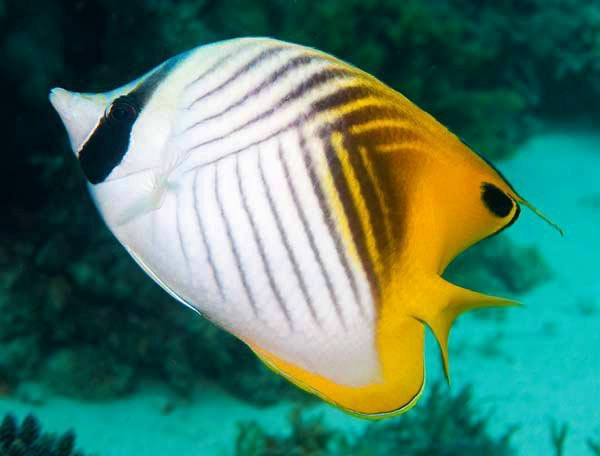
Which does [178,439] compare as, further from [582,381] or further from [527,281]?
[527,281]

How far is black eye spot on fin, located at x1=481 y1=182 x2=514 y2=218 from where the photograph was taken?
815 millimetres

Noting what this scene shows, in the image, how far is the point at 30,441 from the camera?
2.97m

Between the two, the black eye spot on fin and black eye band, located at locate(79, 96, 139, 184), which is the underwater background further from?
the black eye spot on fin

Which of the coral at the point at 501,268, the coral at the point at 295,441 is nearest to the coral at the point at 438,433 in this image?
the coral at the point at 295,441

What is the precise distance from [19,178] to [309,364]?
14.5 ft

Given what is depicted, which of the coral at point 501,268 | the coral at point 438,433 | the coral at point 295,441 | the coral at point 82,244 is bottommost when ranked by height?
the coral at point 501,268

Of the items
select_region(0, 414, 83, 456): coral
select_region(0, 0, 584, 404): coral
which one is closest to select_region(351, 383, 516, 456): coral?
select_region(0, 0, 584, 404): coral

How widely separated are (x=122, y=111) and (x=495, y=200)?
555 millimetres

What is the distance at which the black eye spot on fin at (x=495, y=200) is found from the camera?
2.67ft

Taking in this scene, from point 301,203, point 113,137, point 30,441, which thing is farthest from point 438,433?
point 113,137

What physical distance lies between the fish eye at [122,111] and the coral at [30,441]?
258 centimetres

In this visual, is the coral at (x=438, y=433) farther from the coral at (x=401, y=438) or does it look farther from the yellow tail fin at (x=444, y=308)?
the yellow tail fin at (x=444, y=308)

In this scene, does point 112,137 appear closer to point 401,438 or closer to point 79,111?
point 79,111

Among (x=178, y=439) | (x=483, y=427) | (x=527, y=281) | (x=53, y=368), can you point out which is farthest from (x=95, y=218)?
(x=527, y=281)
